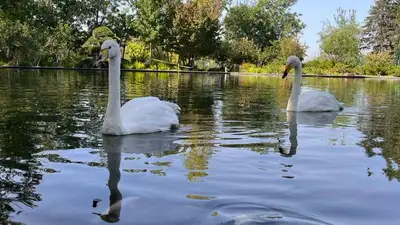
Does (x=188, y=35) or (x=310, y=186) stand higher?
(x=188, y=35)

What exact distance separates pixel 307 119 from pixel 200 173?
5.31m

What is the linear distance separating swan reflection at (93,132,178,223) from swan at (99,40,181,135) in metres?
0.12

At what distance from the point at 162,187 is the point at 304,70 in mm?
47754

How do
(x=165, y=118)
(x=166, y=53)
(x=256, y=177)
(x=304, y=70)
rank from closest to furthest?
(x=256, y=177), (x=165, y=118), (x=304, y=70), (x=166, y=53)

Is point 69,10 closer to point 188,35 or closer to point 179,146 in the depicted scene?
point 188,35

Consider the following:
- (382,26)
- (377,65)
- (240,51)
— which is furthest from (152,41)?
(382,26)

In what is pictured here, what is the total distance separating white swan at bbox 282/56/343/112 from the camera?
1049 cm

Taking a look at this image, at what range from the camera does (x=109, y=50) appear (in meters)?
6.46

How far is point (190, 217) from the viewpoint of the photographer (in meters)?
3.31

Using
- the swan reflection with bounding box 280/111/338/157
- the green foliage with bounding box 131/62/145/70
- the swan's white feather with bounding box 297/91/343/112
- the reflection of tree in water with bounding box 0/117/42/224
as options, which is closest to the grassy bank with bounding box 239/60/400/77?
the green foliage with bounding box 131/62/145/70

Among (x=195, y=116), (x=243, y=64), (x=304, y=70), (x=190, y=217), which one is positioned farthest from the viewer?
(x=243, y=64)

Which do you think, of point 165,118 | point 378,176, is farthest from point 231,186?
point 165,118

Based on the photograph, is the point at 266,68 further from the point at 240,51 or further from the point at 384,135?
the point at 384,135

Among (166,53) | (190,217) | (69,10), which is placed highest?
(69,10)
